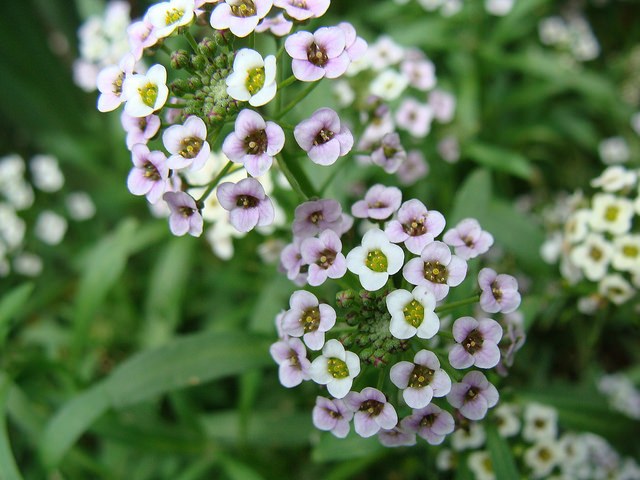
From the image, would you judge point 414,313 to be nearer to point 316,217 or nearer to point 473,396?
point 473,396

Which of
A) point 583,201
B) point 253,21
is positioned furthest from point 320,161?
point 583,201

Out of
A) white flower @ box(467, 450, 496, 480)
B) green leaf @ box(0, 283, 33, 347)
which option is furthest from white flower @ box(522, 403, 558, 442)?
green leaf @ box(0, 283, 33, 347)

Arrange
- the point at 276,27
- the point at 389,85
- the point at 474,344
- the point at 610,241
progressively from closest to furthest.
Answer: the point at 474,344, the point at 276,27, the point at 610,241, the point at 389,85

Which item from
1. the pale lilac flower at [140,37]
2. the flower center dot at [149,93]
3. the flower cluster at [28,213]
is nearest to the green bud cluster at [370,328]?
the flower center dot at [149,93]

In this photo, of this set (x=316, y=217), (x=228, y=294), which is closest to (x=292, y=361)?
(x=316, y=217)

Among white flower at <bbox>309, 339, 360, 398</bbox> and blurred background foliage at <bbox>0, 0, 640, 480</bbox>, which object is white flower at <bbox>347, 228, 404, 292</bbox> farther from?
blurred background foliage at <bbox>0, 0, 640, 480</bbox>
